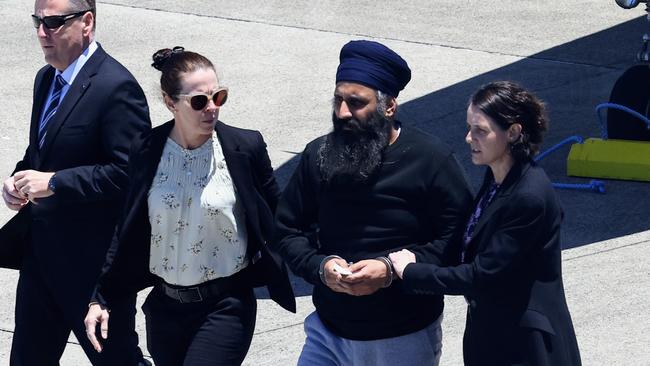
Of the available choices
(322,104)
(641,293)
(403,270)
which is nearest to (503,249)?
(403,270)

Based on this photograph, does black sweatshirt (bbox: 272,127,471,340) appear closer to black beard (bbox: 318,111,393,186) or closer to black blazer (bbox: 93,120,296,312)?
black beard (bbox: 318,111,393,186)

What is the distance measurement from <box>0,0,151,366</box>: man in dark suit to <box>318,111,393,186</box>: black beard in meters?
1.04

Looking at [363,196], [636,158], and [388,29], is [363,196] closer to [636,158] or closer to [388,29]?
[636,158]

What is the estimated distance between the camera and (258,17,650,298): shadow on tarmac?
27.6 ft

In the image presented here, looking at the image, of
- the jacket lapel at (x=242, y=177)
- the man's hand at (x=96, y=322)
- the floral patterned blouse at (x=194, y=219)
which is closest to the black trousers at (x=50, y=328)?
the man's hand at (x=96, y=322)

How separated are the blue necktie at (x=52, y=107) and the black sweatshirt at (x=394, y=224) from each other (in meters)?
1.26

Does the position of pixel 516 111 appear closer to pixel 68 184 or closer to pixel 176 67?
pixel 176 67

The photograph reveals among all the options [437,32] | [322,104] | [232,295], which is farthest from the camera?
[437,32]

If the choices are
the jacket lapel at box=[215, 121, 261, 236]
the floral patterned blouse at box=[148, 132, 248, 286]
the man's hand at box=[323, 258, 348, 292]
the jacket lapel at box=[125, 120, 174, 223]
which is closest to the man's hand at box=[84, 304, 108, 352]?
the floral patterned blouse at box=[148, 132, 248, 286]

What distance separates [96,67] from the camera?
17.3 feet

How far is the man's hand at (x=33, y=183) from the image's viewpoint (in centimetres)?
511

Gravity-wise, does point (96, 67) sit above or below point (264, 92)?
above

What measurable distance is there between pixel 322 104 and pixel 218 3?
3.84m

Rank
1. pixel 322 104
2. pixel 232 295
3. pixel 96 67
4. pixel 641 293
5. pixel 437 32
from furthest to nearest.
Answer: pixel 437 32
pixel 322 104
pixel 641 293
pixel 96 67
pixel 232 295
